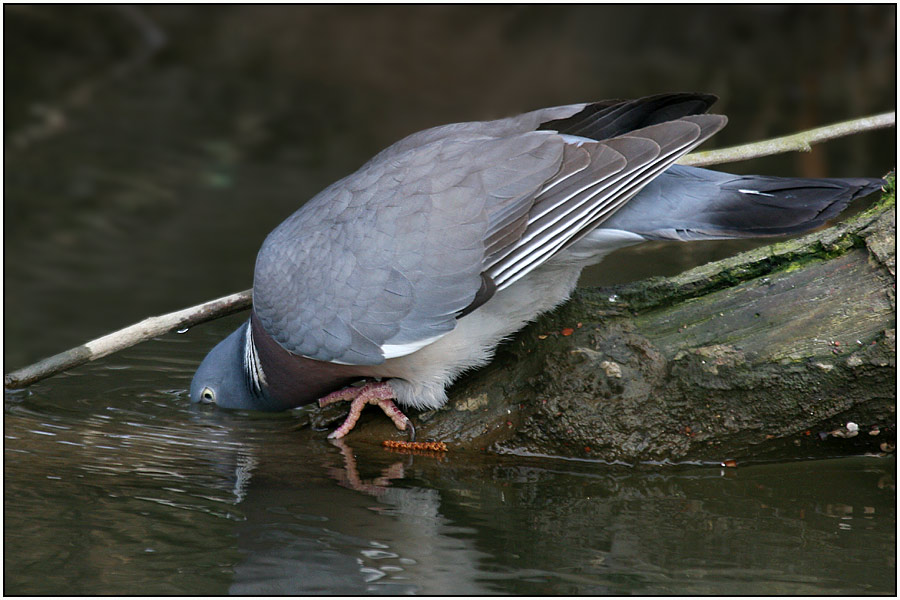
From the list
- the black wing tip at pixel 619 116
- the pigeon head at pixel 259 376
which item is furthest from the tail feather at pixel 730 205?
the pigeon head at pixel 259 376

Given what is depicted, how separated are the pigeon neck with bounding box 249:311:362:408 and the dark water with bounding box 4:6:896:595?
17cm

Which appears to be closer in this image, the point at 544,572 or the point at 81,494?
the point at 544,572

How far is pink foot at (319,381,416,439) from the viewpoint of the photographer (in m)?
3.74

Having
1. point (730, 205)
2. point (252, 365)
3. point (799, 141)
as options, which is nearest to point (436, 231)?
point (730, 205)

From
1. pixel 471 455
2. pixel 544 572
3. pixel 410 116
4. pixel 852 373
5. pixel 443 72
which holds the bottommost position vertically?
pixel 544 572

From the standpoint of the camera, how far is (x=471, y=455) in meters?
3.66

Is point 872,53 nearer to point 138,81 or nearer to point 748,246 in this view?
point 748,246

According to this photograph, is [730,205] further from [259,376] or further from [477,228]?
[259,376]

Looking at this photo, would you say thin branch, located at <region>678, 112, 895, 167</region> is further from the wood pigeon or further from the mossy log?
the mossy log

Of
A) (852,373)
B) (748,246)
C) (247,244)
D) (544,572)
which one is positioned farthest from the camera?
(247,244)

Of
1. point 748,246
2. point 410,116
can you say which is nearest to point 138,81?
point 410,116

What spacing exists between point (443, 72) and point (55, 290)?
233 inches

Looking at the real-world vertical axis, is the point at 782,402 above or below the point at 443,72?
below

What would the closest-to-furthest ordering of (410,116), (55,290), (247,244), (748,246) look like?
(748,246) → (55,290) → (247,244) → (410,116)
